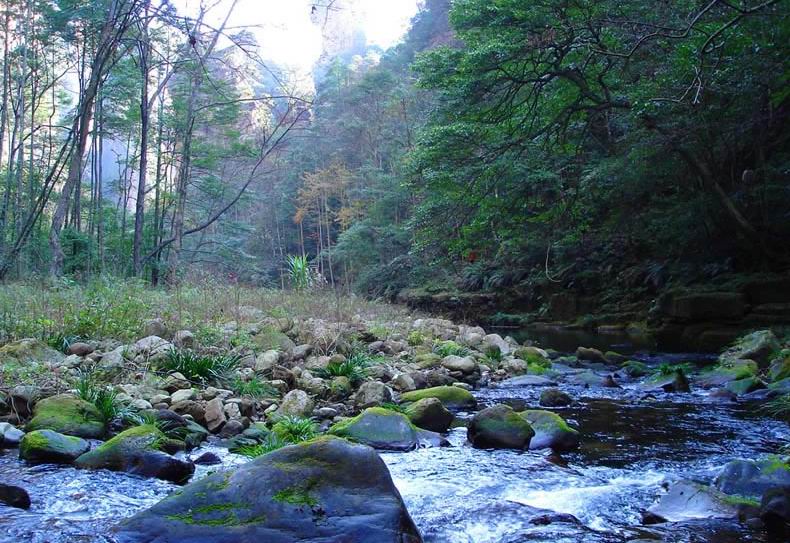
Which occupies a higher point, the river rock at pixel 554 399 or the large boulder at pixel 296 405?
the large boulder at pixel 296 405

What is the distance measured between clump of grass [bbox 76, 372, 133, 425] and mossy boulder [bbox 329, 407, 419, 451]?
4.75 feet

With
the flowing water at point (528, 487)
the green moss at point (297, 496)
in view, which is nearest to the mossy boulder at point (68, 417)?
the flowing water at point (528, 487)

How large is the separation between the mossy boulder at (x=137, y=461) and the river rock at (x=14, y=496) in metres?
0.52

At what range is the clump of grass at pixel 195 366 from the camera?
199 inches

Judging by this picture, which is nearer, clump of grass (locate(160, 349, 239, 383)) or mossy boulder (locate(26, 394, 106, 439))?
mossy boulder (locate(26, 394, 106, 439))

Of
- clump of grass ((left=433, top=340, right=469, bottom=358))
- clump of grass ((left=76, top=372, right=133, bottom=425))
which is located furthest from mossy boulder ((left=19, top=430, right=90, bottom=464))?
clump of grass ((left=433, top=340, right=469, bottom=358))

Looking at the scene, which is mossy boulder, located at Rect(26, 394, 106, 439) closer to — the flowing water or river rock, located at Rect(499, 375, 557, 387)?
the flowing water

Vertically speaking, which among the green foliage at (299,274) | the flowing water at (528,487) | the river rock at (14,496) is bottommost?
the flowing water at (528,487)

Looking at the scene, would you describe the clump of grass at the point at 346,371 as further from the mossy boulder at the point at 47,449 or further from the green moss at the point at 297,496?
the green moss at the point at 297,496

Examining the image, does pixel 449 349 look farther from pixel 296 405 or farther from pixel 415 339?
pixel 296 405

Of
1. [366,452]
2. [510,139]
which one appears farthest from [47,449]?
[510,139]

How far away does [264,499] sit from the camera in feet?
7.86

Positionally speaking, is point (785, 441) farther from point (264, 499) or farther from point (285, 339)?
point (285, 339)

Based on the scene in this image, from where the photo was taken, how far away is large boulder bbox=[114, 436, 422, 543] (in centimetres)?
226
